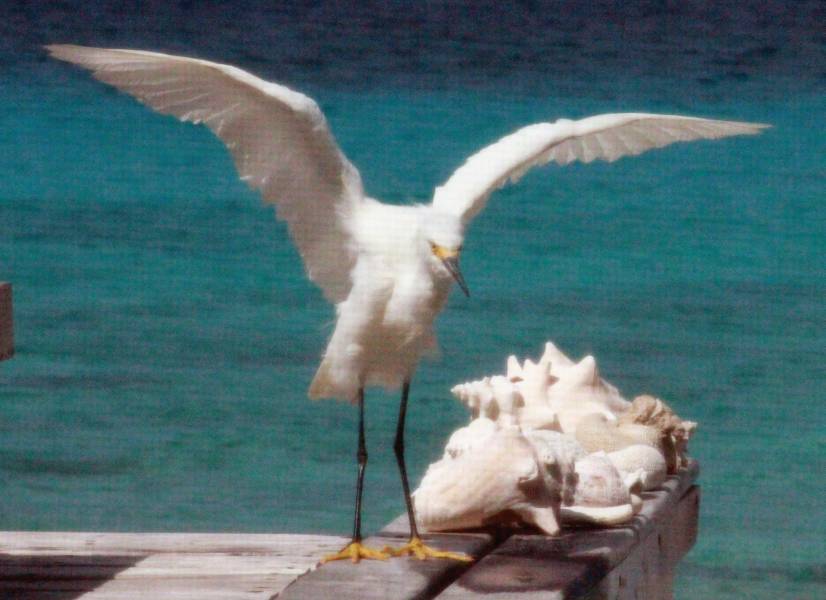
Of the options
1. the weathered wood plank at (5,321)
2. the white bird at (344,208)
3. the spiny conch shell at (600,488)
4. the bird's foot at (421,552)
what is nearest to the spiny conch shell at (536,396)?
the spiny conch shell at (600,488)

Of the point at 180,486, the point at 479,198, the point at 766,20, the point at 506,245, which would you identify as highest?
the point at 766,20

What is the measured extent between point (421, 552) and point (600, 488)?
0.36 metres

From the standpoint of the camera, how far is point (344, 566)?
257 centimetres

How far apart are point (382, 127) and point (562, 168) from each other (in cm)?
137

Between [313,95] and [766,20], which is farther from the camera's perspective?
[766,20]

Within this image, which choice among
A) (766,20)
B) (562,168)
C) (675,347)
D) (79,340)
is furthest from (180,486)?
(766,20)

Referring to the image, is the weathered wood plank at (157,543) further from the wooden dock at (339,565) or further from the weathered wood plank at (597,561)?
the weathered wood plank at (597,561)

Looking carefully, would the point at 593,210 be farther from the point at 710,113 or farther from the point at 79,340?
the point at 79,340

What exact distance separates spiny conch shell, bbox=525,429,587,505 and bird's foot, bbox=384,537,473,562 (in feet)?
0.69

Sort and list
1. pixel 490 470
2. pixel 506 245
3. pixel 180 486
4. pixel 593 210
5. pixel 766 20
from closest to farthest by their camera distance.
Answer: pixel 490 470 → pixel 180 486 → pixel 506 245 → pixel 593 210 → pixel 766 20

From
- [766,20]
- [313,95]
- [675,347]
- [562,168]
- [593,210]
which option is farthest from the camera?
[766,20]

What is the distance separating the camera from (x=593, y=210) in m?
10.2

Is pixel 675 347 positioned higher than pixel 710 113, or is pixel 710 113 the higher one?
pixel 710 113

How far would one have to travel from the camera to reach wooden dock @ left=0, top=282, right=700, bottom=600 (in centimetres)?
242
